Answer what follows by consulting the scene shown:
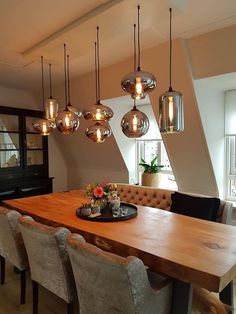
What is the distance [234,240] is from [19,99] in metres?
4.78

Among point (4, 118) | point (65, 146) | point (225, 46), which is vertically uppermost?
point (225, 46)

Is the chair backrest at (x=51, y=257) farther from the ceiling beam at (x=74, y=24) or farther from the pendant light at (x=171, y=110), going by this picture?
the ceiling beam at (x=74, y=24)

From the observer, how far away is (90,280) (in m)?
1.50

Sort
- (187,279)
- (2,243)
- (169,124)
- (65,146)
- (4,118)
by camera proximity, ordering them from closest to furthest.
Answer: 1. (187,279)
2. (169,124)
3. (2,243)
4. (4,118)
5. (65,146)

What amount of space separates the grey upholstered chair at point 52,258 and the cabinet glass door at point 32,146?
3.25 meters

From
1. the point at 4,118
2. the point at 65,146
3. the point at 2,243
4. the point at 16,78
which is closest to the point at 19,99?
the point at 4,118

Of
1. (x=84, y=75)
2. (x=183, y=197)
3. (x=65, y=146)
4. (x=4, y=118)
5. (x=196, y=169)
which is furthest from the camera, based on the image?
(x=65, y=146)

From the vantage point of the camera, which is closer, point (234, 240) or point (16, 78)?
point (234, 240)

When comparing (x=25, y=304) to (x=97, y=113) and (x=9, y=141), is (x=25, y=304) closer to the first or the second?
(x=97, y=113)

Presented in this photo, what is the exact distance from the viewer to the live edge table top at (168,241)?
55.5 inches

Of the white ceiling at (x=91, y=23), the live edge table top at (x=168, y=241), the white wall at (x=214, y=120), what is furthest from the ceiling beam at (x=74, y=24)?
the live edge table top at (x=168, y=241)

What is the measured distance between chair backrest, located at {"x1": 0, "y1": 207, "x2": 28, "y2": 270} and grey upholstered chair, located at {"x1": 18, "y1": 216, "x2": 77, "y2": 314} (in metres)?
0.30

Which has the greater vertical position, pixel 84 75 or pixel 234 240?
pixel 84 75

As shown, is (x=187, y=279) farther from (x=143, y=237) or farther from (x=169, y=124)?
(x=169, y=124)
